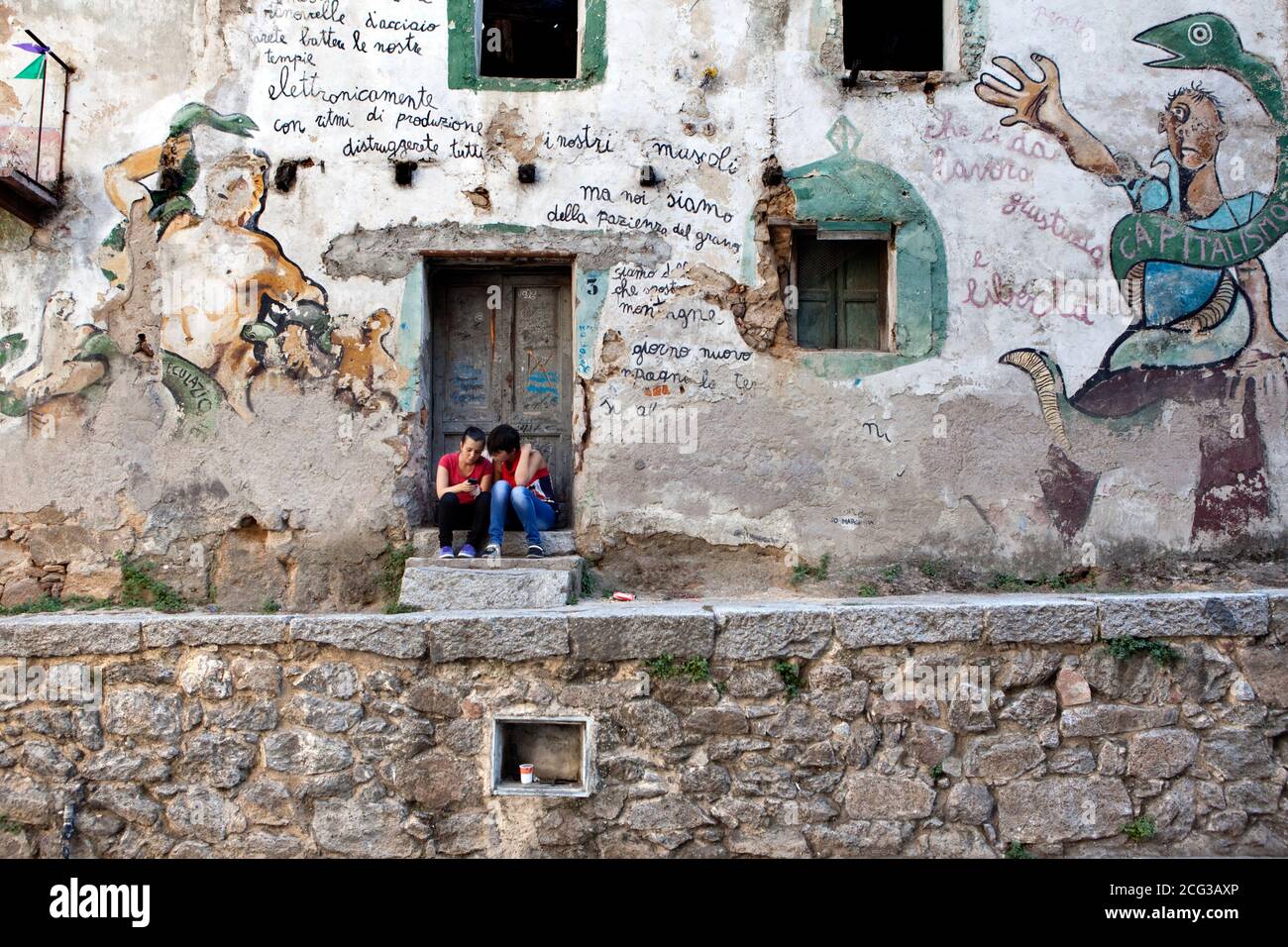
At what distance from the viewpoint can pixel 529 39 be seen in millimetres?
7246

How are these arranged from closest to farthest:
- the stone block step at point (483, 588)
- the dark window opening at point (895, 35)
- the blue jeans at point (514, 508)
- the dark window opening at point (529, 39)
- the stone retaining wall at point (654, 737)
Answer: the stone retaining wall at point (654, 737), the stone block step at point (483, 588), the blue jeans at point (514, 508), the dark window opening at point (529, 39), the dark window opening at point (895, 35)

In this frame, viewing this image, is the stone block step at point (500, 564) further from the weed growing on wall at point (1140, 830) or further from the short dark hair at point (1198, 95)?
the short dark hair at point (1198, 95)

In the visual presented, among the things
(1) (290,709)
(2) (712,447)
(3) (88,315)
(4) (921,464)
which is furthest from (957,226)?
(3) (88,315)

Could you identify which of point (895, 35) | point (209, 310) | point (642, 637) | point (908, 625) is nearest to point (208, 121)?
point (209, 310)

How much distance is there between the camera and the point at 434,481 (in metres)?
6.32

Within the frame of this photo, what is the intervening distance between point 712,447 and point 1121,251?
283cm

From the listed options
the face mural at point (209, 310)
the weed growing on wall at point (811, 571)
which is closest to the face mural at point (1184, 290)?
the weed growing on wall at point (811, 571)

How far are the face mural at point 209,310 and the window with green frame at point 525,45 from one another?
137 cm

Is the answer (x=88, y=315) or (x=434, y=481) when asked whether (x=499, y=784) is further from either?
(x=88, y=315)

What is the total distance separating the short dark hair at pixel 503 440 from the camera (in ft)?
19.1

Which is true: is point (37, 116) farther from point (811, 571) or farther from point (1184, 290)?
point (1184, 290)

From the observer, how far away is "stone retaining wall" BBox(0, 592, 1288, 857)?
456cm

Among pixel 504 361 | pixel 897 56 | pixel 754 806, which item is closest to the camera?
pixel 754 806

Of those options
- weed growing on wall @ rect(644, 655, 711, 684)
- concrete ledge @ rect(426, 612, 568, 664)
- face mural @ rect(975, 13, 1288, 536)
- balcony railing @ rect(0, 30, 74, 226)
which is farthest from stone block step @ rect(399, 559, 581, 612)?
balcony railing @ rect(0, 30, 74, 226)
